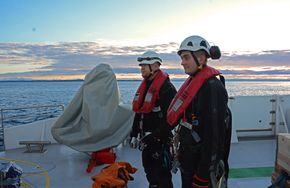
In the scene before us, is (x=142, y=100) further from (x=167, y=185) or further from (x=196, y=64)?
(x=196, y=64)

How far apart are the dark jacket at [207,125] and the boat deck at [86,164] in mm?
1872

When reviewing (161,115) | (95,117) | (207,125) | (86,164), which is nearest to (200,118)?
(207,125)

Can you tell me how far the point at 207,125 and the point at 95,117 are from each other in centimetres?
279

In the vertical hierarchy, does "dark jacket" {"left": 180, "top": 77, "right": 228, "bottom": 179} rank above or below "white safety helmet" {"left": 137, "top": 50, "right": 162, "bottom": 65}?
below

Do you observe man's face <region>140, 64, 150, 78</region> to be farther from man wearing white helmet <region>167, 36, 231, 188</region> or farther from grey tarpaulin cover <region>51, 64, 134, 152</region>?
grey tarpaulin cover <region>51, 64, 134, 152</region>

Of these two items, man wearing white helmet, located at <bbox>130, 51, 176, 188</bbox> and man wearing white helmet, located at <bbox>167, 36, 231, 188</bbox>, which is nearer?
man wearing white helmet, located at <bbox>167, 36, 231, 188</bbox>

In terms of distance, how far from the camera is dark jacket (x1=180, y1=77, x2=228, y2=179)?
2.14 meters

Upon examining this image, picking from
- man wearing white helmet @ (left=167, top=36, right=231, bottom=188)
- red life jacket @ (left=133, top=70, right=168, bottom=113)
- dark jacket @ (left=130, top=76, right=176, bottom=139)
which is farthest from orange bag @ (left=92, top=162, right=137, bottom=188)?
man wearing white helmet @ (left=167, top=36, right=231, bottom=188)

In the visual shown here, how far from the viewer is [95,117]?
468 cm

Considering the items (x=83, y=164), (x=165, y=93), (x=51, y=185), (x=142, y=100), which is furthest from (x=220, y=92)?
(x=83, y=164)

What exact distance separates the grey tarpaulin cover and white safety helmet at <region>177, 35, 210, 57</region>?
263cm

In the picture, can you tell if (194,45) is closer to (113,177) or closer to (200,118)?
(200,118)

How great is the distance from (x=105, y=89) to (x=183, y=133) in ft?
8.54

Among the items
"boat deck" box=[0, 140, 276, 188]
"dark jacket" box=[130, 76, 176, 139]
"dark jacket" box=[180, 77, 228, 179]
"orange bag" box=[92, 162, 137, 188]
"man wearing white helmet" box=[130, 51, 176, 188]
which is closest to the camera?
"dark jacket" box=[180, 77, 228, 179]
